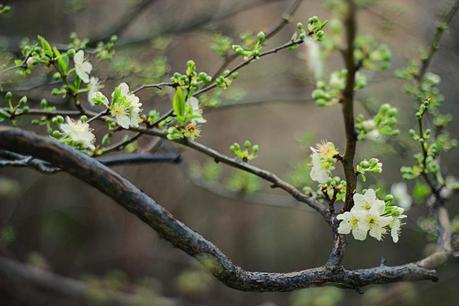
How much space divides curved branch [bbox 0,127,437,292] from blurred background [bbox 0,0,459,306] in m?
1.47

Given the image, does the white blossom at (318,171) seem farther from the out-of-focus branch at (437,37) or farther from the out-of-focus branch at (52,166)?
the out-of-focus branch at (437,37)

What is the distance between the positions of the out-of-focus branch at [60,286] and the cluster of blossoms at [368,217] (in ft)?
6.54

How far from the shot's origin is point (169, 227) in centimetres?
102

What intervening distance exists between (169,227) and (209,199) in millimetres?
3012

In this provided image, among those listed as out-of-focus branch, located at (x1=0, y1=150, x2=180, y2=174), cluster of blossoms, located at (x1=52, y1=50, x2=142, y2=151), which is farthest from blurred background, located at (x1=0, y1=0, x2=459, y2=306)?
cluster of blossoms, located at (x1=52, y1=50, x2=142, y2=151)

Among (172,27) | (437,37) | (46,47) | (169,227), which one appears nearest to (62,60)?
(46,47)

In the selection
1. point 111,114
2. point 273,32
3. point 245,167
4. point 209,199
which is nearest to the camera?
point 111,114

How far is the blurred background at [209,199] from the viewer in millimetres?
2842

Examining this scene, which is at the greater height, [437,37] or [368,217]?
[437,37]

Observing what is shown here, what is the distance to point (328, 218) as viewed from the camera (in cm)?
117

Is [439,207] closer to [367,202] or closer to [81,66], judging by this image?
[367,202]

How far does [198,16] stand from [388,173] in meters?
1.98

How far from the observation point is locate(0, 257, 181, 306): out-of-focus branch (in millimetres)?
2783

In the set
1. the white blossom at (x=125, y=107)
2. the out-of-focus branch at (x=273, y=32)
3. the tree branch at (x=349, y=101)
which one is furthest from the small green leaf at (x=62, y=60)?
the tree branch at (x=349, y=101)
